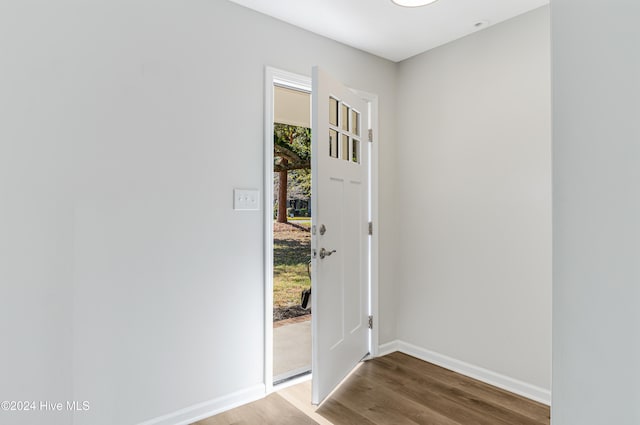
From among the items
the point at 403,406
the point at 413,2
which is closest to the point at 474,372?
the point at 403,406

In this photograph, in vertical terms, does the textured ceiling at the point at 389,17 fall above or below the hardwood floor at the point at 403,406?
above

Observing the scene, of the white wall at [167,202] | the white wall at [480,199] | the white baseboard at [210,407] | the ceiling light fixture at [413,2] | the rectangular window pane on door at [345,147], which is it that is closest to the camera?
the white wall at [167,202]

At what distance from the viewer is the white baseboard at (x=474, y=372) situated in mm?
2211

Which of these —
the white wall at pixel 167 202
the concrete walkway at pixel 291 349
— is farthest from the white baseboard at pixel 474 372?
the white wall at pixel 167 202

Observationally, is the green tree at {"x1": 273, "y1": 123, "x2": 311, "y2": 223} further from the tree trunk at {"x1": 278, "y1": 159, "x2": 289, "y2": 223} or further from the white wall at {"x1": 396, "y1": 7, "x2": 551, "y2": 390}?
the white wall at {"x1": 396, "y1": 7, "x2": 551, "y2": 390}

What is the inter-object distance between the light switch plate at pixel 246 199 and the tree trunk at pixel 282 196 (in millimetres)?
1555

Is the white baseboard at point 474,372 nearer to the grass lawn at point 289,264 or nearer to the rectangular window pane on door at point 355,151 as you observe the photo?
the grass lawn at point 289,264

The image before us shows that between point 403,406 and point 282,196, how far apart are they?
2271 millimetres

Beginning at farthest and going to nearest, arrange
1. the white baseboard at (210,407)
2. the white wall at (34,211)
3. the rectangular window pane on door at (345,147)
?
the rectangular window pane on door at (345,147)
the white baseboard at (210,407)
the white wall at (34,211)

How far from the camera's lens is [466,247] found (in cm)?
258

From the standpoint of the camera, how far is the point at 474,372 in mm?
2520

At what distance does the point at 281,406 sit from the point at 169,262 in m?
1.06

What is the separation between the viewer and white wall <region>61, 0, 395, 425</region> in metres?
1.68

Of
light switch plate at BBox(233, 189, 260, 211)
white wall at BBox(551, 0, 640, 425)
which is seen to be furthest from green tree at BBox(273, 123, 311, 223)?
white wall at BBox(551, 0, 640, 425)
